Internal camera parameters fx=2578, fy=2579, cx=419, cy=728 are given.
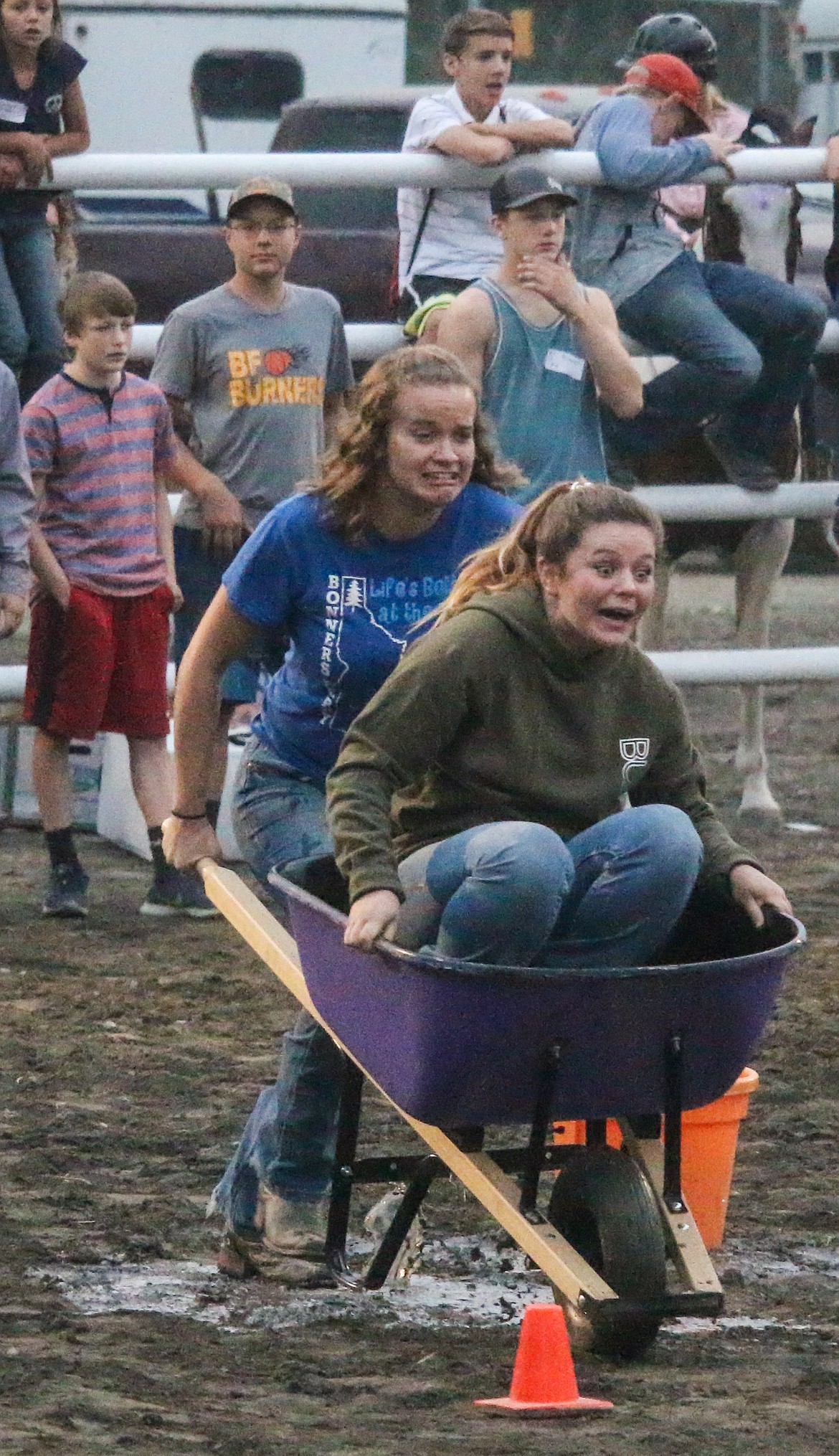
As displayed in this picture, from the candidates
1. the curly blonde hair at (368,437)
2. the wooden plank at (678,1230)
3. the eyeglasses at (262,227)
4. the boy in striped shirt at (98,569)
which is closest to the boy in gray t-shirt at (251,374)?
the eyeglasses at (262,227)

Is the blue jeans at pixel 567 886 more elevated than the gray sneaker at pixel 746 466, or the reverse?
the gray sneaker at pixel 746 466

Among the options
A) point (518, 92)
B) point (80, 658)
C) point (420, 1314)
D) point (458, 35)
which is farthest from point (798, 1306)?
point (518, 92)

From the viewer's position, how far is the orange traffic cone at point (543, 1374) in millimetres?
3557

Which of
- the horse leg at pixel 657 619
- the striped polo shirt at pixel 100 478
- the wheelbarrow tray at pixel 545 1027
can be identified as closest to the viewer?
the wheelbarrow tray at pixel 545 1027

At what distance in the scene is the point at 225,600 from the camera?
4527mm

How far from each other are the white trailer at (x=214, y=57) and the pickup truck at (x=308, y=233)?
719mm

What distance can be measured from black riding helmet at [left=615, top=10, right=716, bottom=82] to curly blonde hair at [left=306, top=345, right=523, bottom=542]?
376 centimetres

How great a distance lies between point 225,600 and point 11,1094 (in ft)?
4.70

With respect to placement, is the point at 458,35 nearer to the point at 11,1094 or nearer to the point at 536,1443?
the point at 11,1094

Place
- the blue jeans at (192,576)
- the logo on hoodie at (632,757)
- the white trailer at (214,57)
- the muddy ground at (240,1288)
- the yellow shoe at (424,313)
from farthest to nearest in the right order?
1. the white trailer at (214,57)
2. the blue jeans at (192,576)
3. the yellow shoe at (424,313)
4. the logo on hoodie at (632,757)
5. the muddy ground at (240,1288)

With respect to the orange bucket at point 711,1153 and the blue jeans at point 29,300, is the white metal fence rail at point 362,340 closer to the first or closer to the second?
the blue jeans at point 29,300

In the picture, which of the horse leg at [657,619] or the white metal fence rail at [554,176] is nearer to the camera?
the white metal fence rail at [554,176]

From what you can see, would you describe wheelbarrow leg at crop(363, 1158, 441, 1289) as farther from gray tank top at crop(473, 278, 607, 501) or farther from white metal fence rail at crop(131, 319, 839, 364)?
white metal fence rail at crop(131, 319, 839, 364)

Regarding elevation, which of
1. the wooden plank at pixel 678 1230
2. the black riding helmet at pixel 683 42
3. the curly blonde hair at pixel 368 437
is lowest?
the wooden plank at pixel 678 1230
